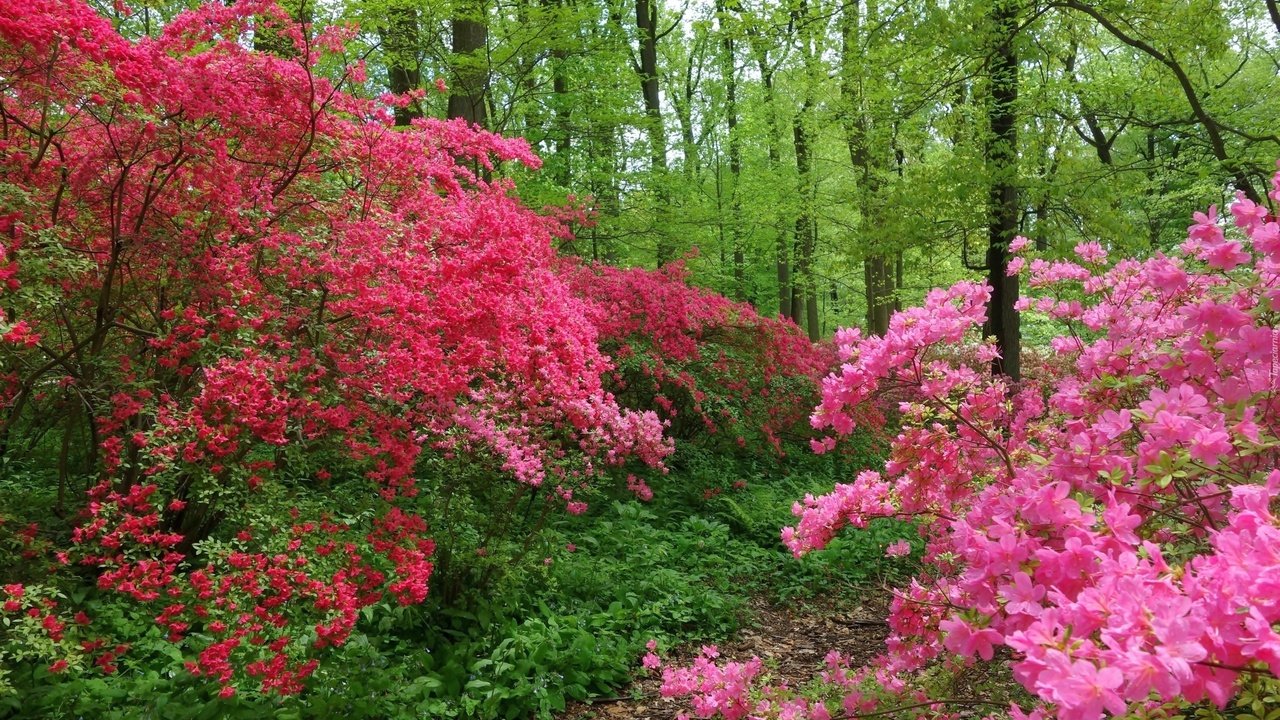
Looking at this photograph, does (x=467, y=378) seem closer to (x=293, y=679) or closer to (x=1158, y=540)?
(x=293, y=679)

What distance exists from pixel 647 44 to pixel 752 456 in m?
8.57

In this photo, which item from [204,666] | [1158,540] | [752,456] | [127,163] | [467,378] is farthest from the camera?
[752,456]

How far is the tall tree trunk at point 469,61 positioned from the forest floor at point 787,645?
601 cm

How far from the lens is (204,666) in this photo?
112 inches

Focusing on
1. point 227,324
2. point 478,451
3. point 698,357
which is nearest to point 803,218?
point 698,357

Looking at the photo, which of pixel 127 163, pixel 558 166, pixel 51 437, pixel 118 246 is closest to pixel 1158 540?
pixel 118 246

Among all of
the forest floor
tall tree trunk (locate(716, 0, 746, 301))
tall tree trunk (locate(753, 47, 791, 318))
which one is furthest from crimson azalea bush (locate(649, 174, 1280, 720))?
tall tree trunk (locate(753, 47, 791, 318))

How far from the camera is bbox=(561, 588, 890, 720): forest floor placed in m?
4.15

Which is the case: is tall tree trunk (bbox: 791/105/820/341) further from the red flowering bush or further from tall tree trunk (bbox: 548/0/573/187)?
the red flowering bush

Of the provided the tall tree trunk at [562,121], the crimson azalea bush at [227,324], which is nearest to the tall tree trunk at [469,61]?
the tall tree trunk at [562,121]

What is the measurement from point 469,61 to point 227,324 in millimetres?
5626

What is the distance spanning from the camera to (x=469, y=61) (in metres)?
7.88

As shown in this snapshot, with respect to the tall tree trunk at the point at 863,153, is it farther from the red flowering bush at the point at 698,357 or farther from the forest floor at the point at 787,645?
the forest floor at the point at 787,645

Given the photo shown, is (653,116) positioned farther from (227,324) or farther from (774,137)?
(227,324)
